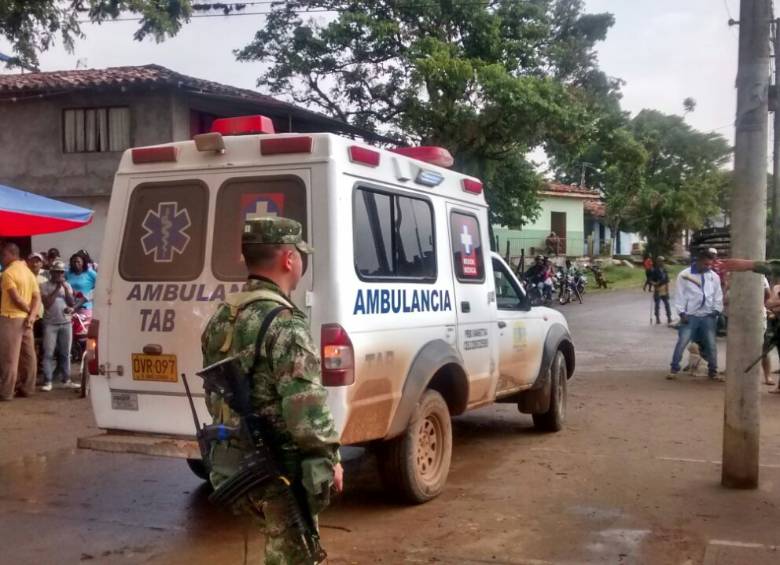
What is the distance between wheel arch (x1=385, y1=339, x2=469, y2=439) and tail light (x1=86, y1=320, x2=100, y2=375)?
1868 mm

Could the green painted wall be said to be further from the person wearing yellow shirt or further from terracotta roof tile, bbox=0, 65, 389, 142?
the person wearing yellow shirt

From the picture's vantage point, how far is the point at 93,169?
2061cm

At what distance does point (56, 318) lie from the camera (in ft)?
35.1

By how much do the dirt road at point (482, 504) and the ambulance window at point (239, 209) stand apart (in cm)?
166

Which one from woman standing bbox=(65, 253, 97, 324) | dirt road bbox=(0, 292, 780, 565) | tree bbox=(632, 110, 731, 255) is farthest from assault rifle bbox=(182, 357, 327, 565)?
tree bbox=(632, 110, 731, 255)

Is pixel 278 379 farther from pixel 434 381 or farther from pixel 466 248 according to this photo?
pixel 466 248

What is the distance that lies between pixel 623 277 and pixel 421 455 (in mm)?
34096

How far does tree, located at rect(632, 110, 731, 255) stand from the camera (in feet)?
133

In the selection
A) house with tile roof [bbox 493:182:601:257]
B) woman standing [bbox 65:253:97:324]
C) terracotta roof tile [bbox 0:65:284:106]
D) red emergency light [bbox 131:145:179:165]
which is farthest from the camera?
house with tile roof [bbox 493:182:601:257]

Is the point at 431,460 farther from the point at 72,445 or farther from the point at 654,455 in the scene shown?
the point at 72,445

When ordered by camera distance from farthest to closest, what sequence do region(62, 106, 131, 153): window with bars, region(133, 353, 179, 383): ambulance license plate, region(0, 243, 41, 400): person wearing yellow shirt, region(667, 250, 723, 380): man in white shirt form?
region(62, 106, 131, 153): window with bars, region(667, 250, 723, 380): man in white shirt, region(0, 243, 41, 400): person wearing yellow shirt, region(133, 353, 179, 383): ambulance license plate

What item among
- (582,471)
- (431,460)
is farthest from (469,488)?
(582,471)

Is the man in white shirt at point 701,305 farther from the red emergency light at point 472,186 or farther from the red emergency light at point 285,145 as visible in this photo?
the red emergency light at point 285,145

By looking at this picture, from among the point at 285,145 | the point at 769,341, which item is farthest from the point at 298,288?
the point at 769,341
